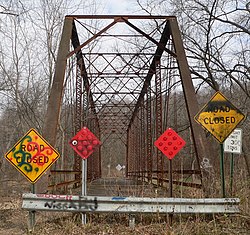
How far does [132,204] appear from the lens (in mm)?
6359

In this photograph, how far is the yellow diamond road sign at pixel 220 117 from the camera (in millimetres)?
7020

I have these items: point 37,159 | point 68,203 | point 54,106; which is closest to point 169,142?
point 68,203

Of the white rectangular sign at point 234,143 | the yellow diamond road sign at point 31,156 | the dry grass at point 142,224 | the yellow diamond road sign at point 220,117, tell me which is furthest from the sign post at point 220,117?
the yellow diamond road sign at point 31,156

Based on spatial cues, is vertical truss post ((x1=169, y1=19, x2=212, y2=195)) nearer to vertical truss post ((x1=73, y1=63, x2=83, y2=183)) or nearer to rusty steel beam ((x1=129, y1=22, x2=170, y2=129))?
rusty steel beam ((x1=129, y1=22, x2=170, y2=129))

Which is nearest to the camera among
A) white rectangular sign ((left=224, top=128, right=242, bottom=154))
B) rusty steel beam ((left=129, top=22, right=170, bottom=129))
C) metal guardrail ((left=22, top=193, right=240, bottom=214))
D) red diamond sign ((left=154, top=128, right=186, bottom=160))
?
metal guardrail ((left=22, top=193, right=240, bottom=214))

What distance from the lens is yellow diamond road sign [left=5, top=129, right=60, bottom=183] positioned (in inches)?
259

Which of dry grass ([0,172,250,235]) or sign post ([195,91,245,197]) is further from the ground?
sign post ([195,91,245,197])

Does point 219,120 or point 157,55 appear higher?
point 157,55

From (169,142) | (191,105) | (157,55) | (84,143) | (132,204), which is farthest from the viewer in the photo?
(157,55)

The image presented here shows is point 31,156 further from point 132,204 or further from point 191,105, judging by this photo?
point 191,105

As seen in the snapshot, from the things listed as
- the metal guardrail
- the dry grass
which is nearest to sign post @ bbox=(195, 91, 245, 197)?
the metal guardrail

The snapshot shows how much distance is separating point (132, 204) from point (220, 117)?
2.59 meters

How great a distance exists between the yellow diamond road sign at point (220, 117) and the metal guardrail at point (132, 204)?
1.36 m

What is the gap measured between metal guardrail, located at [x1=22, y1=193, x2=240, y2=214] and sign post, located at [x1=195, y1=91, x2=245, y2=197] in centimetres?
114
